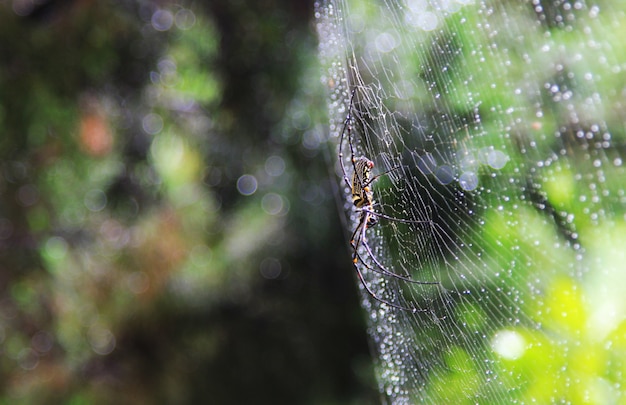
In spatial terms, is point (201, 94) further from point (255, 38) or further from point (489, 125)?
point (489, 125)

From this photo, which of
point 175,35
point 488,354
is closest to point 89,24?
point 175,35

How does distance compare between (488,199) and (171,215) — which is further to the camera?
(171,215)

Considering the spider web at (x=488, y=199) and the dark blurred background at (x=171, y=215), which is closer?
the spider web at (x=488, y=199)

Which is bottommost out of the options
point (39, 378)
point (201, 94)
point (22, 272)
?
point (39, 378)

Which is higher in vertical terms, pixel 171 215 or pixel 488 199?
pixel 488 199
